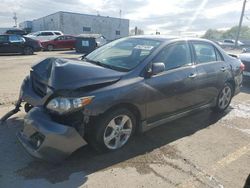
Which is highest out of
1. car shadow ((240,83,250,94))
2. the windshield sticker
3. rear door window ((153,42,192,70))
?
the windshield sticker

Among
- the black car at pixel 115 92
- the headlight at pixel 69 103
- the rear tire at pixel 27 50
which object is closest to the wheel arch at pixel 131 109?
the black car at pixel 115 92

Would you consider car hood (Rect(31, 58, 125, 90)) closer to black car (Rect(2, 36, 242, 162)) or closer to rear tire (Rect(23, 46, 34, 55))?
black car (Rect(2, 36, 242, 162))

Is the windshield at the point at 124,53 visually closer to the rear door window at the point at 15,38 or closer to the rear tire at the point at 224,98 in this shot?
the rear tire at the point at 224,98

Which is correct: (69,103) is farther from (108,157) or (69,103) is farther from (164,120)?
(164,120)

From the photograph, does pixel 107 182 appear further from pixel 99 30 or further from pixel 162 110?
→ pixel 99 30

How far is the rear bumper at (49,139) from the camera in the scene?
119 inches

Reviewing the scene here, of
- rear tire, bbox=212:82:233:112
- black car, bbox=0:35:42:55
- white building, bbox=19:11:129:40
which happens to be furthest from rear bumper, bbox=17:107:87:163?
white building, bbox=19:11:129:40

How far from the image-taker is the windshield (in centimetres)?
392

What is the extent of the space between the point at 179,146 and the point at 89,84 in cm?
178

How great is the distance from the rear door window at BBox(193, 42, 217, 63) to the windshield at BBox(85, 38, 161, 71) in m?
0.94

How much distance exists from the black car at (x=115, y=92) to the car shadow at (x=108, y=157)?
0.56ft

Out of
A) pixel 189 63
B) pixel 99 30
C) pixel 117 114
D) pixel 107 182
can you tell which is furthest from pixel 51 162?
pixel 99 30

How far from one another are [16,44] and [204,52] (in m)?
14.6

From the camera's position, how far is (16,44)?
54.7ft
